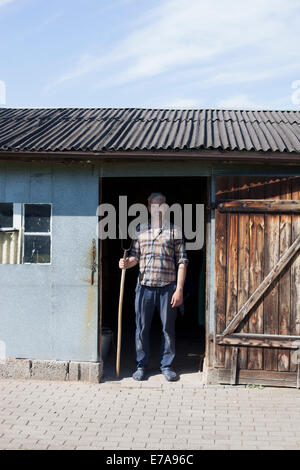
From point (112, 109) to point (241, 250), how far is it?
504 centimetres

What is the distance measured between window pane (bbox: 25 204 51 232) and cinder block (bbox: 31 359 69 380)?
174 cm

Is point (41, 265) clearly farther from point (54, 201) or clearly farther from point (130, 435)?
point (130, 435)

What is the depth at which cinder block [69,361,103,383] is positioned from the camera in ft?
22.8

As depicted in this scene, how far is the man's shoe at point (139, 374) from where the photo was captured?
275 inches

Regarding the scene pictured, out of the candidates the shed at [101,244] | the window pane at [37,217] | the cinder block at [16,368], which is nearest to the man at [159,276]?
the shed at [101,244]

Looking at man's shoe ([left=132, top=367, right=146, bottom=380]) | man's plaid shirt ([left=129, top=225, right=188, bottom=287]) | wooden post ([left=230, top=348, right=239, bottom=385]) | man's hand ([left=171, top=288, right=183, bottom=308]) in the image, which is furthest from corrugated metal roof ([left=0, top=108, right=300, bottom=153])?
man's shoe ([left=132, top=367, right=146, bottom=380])

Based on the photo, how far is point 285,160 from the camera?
654cm

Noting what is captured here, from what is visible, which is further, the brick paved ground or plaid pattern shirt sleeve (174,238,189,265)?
plaid pattern shirt sleeve (174,238,189,265)

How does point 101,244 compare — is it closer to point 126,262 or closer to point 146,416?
point 126,262

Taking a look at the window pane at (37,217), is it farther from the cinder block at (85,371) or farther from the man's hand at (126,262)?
the cinder block at (85,371)

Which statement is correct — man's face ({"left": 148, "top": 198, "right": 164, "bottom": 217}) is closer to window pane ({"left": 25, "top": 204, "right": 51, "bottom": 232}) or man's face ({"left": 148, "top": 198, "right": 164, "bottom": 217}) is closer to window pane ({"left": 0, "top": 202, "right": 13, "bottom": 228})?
window pane ({"left": 25, "top": 204, "right": 51, "bottom": 232})

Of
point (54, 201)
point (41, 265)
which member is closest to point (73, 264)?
point (41, 265)

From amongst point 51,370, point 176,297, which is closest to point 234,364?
point 176,297
